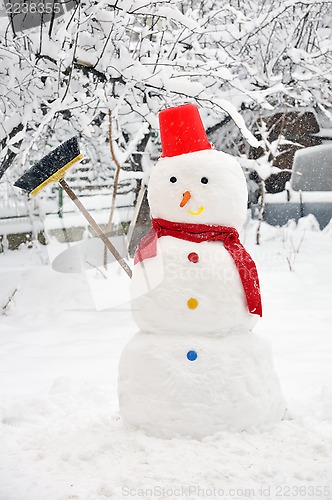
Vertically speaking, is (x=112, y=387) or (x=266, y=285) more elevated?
(x=112, y=387)

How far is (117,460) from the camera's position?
3105 mm

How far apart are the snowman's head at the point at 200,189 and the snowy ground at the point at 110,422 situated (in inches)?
47.8

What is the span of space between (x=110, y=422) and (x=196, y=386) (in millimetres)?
756

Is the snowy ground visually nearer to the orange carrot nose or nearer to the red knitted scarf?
the red knitted scarf

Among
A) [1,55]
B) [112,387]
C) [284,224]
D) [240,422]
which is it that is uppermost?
[1,55]

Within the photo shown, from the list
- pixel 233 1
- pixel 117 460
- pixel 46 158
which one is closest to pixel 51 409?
pixel 117 460

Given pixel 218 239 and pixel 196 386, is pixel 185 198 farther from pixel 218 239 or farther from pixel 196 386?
pixel 196 386

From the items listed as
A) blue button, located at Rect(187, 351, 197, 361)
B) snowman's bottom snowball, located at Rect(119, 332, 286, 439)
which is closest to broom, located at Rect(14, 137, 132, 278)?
snowman's bottom snowball, located at Rect(119, 332, 286, 439)

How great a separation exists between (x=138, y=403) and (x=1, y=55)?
3.60 m

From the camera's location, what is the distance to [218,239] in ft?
11.4

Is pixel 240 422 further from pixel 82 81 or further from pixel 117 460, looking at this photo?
pixel 82 81

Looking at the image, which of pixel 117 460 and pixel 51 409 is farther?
pixel 51 409

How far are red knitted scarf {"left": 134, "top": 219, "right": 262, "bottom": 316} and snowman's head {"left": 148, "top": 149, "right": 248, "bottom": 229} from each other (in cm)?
4

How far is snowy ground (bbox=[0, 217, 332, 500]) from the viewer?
Answer: 9.43ft
